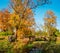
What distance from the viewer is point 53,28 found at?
61281 millimetres

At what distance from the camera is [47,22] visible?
60750 mm

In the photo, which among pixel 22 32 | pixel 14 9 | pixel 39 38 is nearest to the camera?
pixel 22 32

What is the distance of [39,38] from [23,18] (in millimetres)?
11006

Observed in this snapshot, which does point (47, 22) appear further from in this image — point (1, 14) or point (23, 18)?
point (23, 18)

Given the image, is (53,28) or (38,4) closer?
(38,4)

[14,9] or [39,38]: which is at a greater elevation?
[14,9]

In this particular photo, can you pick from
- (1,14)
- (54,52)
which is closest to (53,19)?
(1,14)

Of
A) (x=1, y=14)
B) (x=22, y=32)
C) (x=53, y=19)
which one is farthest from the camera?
(x=53, y=19)

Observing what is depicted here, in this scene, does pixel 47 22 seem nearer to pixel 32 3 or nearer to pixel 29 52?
pixel 32 3

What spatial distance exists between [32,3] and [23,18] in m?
2.38

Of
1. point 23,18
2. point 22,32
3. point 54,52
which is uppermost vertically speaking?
point 23,18

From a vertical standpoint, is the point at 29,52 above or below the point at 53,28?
below

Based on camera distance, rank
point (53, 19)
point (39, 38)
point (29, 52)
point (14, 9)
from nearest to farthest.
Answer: point (29, 52), point (14, 9), point (39, 38), point (53, 19)

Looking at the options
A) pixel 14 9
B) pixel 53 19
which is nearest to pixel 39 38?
pixel 14 9
